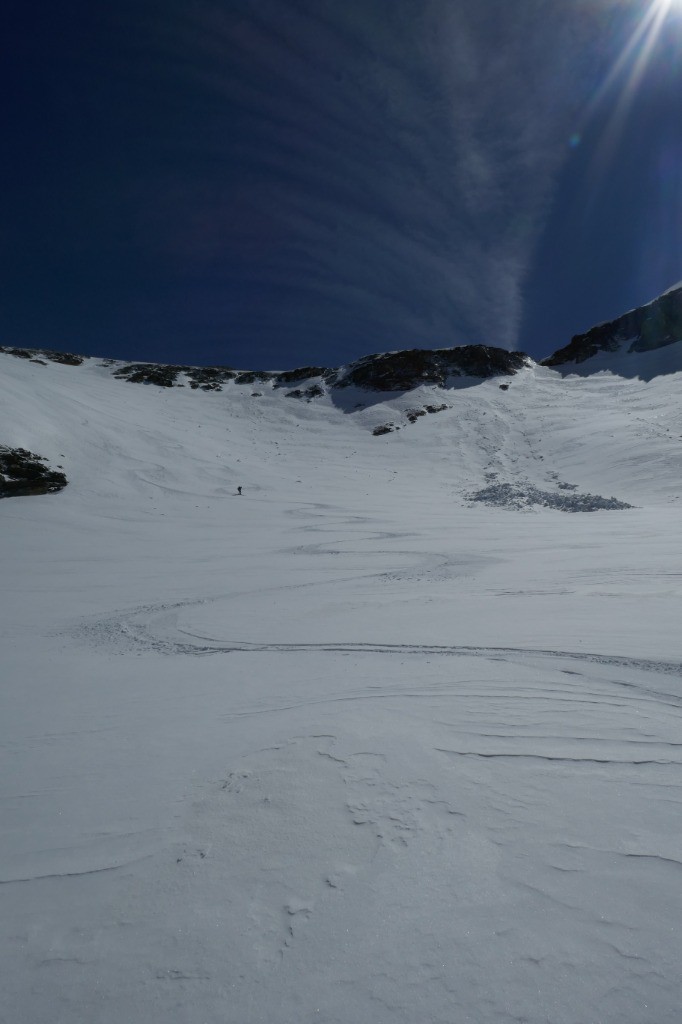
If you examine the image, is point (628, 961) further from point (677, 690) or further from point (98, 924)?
point (677, 690)

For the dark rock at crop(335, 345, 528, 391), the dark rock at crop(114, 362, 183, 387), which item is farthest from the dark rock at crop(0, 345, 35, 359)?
the dark rock at crop(335, 345, 528, 391)

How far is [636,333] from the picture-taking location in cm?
5206

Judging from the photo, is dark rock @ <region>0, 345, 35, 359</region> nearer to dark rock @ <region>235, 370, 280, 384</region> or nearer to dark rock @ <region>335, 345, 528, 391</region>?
dark rock @ <region>235, 370, 280, 384</region>

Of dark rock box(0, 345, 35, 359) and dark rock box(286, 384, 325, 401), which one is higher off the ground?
dark rock box(0, 345, 35, 359)

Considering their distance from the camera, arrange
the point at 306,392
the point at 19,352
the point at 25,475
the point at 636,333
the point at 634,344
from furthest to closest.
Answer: the point at 636,333
the point at 634,344
the point at 19,352
the point at 306,392
the point at 25,475

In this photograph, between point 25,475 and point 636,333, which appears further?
point 636,333

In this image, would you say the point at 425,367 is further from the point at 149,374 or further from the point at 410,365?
the point at 149,374

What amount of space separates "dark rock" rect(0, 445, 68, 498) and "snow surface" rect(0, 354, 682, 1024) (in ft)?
26.1

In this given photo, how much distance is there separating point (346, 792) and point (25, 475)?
16037 mm

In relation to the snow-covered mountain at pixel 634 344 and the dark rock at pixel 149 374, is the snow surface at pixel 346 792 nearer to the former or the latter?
the dark rock at pixel 149 374

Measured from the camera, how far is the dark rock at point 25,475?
14406 mm

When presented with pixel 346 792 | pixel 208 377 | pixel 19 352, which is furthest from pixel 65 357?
pixel 346 792

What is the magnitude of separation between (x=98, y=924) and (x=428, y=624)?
3831 mm

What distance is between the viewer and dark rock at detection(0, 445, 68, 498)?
47.3 feet
